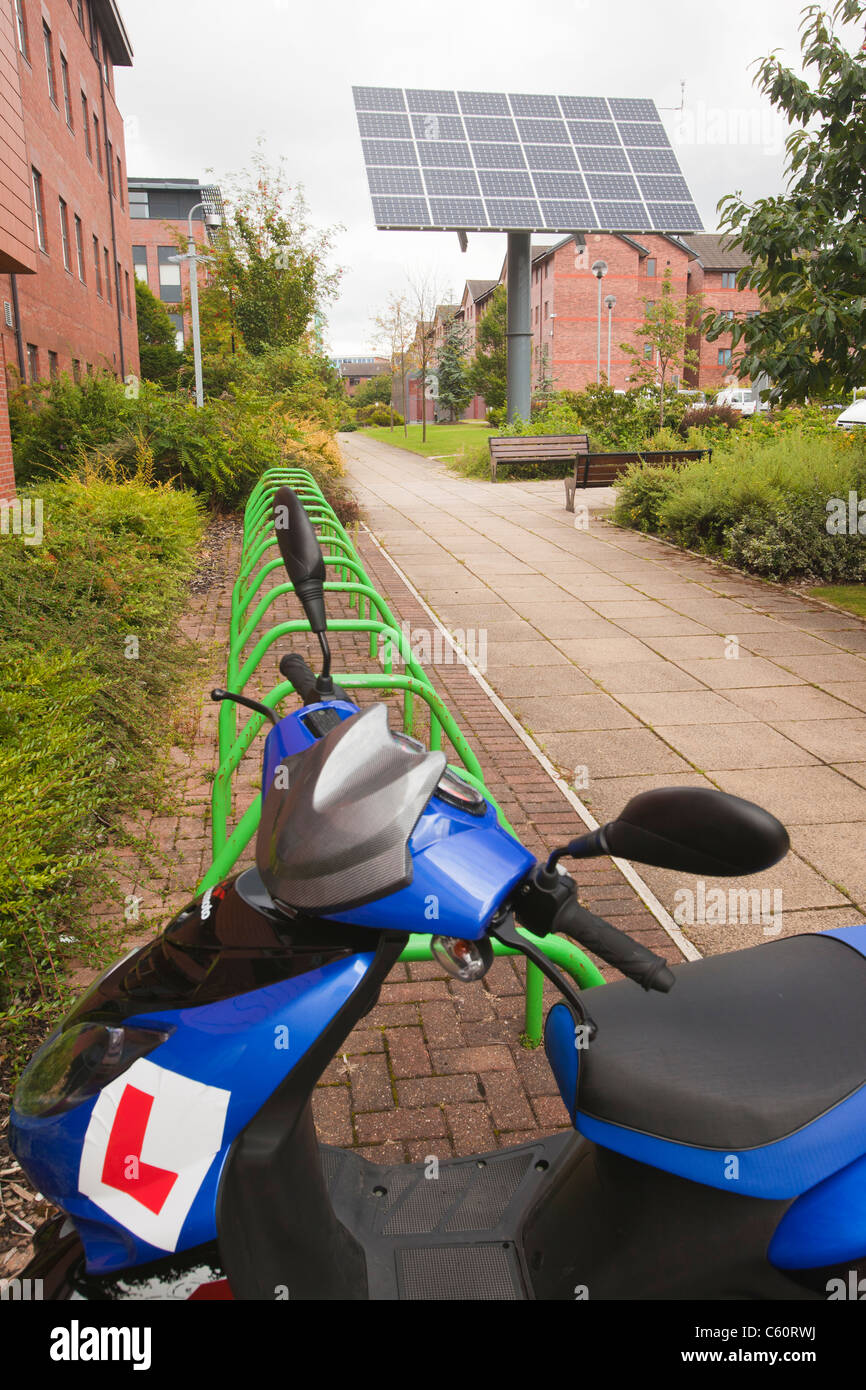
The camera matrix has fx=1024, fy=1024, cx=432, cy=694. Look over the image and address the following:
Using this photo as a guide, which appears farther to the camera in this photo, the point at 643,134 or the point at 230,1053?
the point at 643,134

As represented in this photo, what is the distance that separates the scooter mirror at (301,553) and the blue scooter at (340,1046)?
0.25 m

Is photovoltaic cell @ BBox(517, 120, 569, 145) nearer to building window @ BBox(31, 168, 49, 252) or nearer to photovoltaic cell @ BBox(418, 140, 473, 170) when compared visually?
photovoltaic cell @ BBox(418, 140, 473, 170)

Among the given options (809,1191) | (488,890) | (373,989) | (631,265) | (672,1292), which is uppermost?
(631,265)

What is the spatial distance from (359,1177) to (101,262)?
96.9ft

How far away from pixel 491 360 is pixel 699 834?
52.0 metres

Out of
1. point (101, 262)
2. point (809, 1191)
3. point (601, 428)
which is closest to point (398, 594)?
point (809, 1191)

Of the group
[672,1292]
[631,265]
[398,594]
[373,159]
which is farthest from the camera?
[631,265]

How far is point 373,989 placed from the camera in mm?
1254

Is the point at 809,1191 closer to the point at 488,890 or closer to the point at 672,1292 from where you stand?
the point at 672,1292

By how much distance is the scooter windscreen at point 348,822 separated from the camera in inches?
44.1

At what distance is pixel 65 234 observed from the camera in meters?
22.1

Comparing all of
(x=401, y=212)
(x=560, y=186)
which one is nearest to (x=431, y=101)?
(x=560, y=186)

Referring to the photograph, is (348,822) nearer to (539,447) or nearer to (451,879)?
(451,879)

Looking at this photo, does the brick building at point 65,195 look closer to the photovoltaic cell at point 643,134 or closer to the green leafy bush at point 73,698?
the green leafy bush at point 73,698
